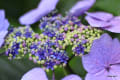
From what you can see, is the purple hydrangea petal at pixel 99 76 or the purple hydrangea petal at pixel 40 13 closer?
the purple hydrangea petal at pixel 99 76

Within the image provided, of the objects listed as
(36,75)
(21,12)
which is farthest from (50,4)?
(21,12)

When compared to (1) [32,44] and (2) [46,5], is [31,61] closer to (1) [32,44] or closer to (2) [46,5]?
(1) [32,44]

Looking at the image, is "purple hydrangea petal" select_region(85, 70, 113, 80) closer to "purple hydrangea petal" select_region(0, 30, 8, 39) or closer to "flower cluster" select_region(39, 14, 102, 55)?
"flower cluster" select_region(39, 14, 102, 55)

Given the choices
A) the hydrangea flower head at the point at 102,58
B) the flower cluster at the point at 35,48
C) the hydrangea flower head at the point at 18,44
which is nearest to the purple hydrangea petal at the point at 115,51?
the hydrangea flower head at the point at 102,58

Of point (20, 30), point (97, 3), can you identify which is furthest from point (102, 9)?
point (20, 30)

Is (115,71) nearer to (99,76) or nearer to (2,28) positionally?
(99,76)

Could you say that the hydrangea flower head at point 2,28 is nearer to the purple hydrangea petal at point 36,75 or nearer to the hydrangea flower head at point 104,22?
the purple hydrangea petal at point 36,75
